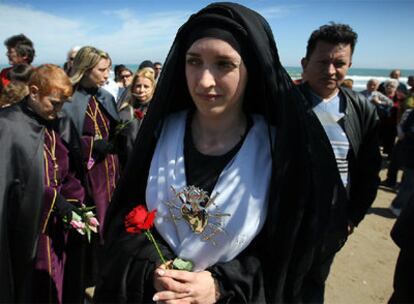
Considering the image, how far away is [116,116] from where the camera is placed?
14.8 feet

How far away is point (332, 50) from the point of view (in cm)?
265

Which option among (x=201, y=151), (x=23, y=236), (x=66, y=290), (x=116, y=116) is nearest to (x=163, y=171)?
(x=201, y=151)

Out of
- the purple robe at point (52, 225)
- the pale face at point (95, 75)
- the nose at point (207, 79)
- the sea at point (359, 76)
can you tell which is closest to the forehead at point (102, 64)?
the pale face at point (95, 75)

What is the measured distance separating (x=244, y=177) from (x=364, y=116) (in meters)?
1.71

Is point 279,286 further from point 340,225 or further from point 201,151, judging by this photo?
point 201,151

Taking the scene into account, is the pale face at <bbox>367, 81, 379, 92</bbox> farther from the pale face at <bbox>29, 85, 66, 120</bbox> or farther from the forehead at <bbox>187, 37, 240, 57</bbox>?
the forehead at <bbox>187, 37, 240, 57</bbox>

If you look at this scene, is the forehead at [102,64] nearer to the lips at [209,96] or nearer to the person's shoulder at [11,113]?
the person's shoulder at [11,113]

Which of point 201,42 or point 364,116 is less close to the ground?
point 201,42

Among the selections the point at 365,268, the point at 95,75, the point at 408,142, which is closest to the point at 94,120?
the point at 95,75

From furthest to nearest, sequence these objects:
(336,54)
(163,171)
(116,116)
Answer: (116,116), (336,54), (163,171)

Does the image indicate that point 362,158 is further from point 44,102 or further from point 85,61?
point 85,61

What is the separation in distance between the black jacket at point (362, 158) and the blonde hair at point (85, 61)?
2521 mm

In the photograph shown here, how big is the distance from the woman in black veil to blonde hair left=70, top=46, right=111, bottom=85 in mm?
2760

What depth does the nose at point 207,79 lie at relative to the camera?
1447mm
